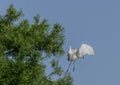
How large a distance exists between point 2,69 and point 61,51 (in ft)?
14.7

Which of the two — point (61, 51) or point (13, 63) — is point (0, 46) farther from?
point (61, 51)

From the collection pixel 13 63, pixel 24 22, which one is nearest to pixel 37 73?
pixel 13 63

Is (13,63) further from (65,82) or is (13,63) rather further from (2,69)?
(65,82)

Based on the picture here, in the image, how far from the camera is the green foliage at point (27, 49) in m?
32.1

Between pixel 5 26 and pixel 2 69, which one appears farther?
pixel 5 26

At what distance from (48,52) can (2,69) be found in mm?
3769

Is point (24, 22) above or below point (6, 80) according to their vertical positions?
above

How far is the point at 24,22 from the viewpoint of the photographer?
3512 cm

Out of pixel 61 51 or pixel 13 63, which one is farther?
pixel 61 51

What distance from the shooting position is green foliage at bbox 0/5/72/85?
32094mm

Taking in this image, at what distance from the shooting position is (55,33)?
35406mm

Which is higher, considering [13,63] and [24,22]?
[24,22]

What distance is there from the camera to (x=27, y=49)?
108 ft

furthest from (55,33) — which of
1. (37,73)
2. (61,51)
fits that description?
(37,73)
